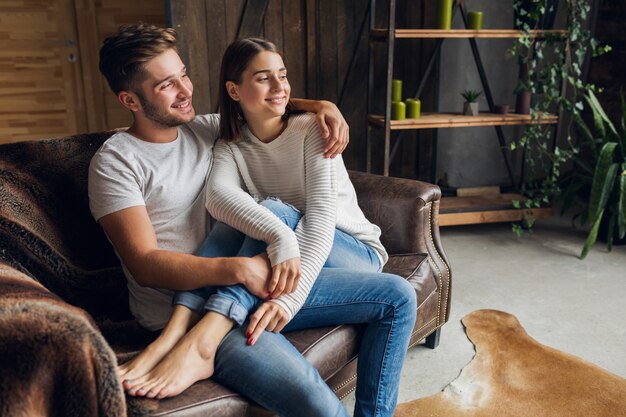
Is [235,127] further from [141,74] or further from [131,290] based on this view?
[131,290]

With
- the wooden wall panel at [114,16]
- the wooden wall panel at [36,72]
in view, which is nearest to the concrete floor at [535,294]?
the wooden wall panel at [114,16]

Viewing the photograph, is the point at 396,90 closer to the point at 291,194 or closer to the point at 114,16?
the point at 291,194

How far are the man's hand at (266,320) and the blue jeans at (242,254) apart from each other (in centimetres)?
3

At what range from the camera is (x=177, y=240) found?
60.8 inches

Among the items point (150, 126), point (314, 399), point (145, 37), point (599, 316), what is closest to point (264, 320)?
point (314, 399)

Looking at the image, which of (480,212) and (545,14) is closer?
(545,14)

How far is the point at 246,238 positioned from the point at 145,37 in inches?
23.3

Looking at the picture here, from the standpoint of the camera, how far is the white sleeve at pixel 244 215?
142cm

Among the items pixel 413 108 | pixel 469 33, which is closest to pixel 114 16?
pixel 413 108

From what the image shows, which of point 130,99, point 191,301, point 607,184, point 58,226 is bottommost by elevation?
point 607,184

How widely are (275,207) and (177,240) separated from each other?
28cm

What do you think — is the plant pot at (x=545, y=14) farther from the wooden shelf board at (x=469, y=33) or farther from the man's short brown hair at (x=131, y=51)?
the man's short brown hair at (x=131, y=51)

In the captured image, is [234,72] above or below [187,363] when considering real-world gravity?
above

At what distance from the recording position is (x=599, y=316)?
2.38 meters
